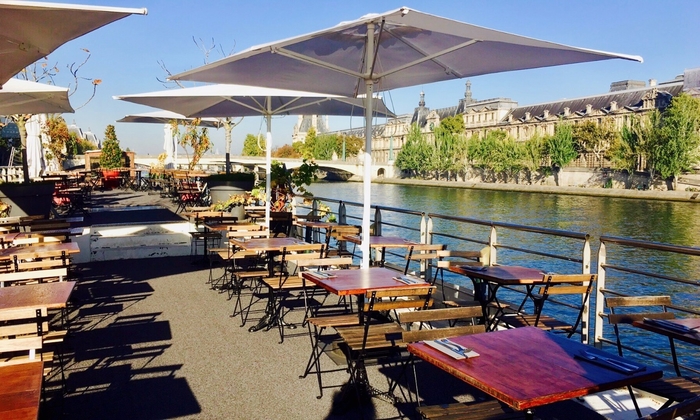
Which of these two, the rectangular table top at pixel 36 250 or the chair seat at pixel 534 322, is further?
the rectangular table top at pixel 36 250

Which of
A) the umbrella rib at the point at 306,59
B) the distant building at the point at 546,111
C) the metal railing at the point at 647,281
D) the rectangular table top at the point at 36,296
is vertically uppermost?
the distant building at the point at 546,111

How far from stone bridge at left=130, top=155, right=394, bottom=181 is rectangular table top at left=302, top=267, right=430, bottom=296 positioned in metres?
29.2

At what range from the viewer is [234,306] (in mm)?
6039

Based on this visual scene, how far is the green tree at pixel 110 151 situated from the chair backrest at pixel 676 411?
88.7 ft

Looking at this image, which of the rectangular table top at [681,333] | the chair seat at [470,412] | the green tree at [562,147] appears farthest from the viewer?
the green tree at [562,147]

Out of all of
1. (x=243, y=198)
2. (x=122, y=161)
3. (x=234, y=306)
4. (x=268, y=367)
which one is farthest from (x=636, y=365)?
(x=122, y=161)

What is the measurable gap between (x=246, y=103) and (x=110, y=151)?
2043cm

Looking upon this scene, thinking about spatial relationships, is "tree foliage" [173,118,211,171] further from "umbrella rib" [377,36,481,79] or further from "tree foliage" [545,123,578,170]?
"tree foliage" [545,123,578,170]

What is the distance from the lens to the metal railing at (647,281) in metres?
4.02

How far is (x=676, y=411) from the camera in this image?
1757mm

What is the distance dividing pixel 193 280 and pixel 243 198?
9.78ft

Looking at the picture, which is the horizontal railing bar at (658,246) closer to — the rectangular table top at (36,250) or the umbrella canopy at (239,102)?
the umbrella canopy at (239,102)

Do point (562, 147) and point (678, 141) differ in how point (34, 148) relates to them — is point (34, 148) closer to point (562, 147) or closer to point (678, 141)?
point (678, 141)

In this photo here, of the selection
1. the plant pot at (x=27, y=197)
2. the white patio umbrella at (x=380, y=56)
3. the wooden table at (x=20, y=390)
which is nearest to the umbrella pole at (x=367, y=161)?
the white patio umbrella at (x=380, y=56)
